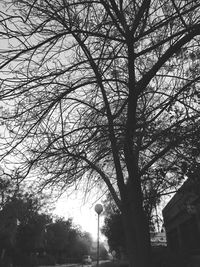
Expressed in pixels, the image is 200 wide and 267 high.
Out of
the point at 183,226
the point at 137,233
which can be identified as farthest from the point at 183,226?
the point at 137,233

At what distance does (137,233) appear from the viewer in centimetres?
648

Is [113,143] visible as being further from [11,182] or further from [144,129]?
[11,182]

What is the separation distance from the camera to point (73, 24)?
5082 mm

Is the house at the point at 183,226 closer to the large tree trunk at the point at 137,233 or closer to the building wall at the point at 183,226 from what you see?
the building wall at the point at 183,226

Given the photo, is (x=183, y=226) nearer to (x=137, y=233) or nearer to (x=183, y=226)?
(x=183, y=226)

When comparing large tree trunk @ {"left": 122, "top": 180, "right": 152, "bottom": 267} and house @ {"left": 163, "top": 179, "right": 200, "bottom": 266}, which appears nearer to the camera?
large tree trunk @ {"left": 122, "top": 180, "right": 152, "bottom": 267}

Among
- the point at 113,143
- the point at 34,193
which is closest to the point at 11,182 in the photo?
the point at 34,193

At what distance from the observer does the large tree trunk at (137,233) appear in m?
6.40

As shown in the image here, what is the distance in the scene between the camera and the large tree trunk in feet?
21.0

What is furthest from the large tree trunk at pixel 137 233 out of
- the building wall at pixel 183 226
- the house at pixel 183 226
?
the building wall at pixel 183 226

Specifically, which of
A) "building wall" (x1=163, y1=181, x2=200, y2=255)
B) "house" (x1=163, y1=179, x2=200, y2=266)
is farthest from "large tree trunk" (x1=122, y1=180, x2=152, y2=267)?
"building wall" (x1=163, y1=181, x2=200, y2=255)

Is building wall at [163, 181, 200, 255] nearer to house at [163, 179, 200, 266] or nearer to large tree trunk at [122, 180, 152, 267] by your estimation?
house at [163, 179, 200, 266]

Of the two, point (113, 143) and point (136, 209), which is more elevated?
point (113, 143)

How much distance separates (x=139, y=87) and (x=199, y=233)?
12.0 meters
